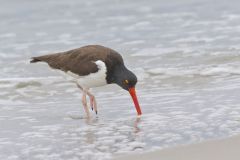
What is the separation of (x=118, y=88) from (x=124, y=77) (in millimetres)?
1611

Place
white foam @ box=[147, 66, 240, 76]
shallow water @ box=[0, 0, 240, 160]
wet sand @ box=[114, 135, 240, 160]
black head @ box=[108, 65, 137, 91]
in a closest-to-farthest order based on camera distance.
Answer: wet sand @ box=[114, 135, 240, 160], shallow water @ box=[0, 0, 240, 160], black head @ box=[108, 65, 137, 91], white foam @ box=[147, 66, 240, 76]

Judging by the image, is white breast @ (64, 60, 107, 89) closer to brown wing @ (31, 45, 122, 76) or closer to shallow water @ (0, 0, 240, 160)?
brown wing @ (31, 45, 122, 76)

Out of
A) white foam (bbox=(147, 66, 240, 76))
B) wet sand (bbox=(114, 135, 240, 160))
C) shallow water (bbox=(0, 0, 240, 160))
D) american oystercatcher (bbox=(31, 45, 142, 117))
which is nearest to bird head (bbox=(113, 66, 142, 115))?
american oystercatcher (bbox=(31, 45, 142, 117))

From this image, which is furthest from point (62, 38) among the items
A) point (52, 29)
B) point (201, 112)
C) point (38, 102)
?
point (201, 112)

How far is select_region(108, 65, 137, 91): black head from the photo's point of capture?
8.24 metres

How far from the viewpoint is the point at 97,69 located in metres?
8.27

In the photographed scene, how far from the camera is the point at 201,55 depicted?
11867mm

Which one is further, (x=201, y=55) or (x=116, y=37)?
(x=116, y=37)

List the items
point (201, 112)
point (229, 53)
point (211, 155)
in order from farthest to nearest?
point (229, 53)
point (201, 112)
point (211, 155)

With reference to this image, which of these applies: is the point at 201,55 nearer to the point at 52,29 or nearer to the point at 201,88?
the point at 201,88

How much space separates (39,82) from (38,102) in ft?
4.14

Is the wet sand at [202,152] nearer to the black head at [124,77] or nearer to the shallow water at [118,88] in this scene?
the shallow water at [118,88]

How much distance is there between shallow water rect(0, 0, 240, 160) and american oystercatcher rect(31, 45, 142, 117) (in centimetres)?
32

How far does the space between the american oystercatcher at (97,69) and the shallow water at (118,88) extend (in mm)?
324
